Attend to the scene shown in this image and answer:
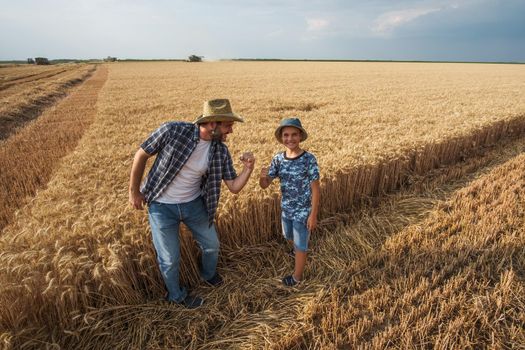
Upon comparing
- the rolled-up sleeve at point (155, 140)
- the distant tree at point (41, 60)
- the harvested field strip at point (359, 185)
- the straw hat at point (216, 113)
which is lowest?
the harvested field strip at point (359, 185)

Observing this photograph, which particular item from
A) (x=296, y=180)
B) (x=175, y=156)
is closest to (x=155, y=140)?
(x=175, y=156)

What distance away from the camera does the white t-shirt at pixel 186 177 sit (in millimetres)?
3310

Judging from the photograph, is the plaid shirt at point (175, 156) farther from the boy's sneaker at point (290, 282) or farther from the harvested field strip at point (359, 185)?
the boy's sneaker at point (290, 282)

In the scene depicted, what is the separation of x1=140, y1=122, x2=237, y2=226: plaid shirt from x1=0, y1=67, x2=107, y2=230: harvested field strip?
12.3 ft

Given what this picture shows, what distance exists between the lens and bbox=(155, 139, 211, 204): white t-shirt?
3.31 metres

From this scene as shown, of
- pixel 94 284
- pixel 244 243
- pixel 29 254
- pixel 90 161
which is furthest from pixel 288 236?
pixel 90 161

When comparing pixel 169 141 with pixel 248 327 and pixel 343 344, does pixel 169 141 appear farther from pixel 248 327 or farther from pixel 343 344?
pixel 343 344

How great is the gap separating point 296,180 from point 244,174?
0.60 metres

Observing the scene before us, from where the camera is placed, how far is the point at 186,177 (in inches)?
132

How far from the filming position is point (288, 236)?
395 centimetres

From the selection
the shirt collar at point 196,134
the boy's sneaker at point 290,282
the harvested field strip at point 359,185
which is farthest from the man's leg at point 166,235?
the boy's sneaker at point 290,282

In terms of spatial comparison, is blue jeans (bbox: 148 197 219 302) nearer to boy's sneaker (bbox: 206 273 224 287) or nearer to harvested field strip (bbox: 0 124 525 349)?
harvested field strip (bbox: 0 124 525 349)

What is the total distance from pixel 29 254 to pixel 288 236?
2.73 m

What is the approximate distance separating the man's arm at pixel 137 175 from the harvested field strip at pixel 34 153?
3.48 metres
